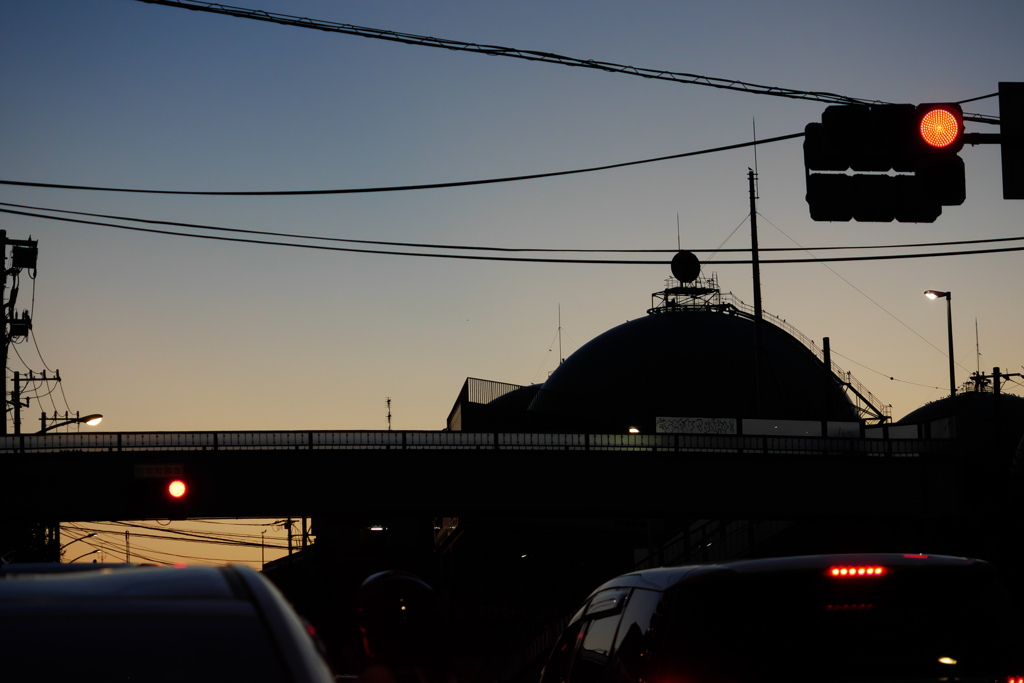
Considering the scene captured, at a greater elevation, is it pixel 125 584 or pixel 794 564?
pixel 125 584

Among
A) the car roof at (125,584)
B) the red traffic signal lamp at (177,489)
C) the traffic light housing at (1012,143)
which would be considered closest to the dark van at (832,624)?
the car roof at (125,584)

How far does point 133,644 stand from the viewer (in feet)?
8.27

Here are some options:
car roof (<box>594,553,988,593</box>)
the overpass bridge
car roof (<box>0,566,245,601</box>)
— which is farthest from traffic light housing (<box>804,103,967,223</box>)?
the overpass bridge

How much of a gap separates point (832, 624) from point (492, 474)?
28.0m

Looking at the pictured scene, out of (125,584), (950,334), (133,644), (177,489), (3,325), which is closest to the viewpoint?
(133,644)

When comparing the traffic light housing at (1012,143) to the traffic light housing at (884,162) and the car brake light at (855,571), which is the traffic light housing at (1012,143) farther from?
the car brake light at (855,571)

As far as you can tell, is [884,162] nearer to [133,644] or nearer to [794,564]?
[794,564]

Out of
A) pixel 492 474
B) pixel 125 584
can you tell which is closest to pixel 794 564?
pixel 125 584

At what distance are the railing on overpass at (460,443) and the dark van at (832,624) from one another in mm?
27512

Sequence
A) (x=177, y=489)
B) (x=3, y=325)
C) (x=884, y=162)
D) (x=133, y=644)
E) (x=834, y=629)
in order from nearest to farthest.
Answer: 1. (x=133, y=644)
2. (x=834, y=629)
3. (x=884, y=162)
4. (x=177, y=489)
5. (x=3, y=325)

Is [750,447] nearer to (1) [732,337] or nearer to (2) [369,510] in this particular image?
(2) [369,510]

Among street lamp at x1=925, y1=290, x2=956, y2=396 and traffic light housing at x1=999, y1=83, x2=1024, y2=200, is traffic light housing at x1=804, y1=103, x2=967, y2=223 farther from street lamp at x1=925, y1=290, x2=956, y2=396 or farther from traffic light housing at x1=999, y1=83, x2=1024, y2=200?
street lamp at x1=925, y1=290, x2=956, y2=396

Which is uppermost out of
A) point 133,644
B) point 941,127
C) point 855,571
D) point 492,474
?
point 941,127

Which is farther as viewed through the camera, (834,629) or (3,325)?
(3,325)
